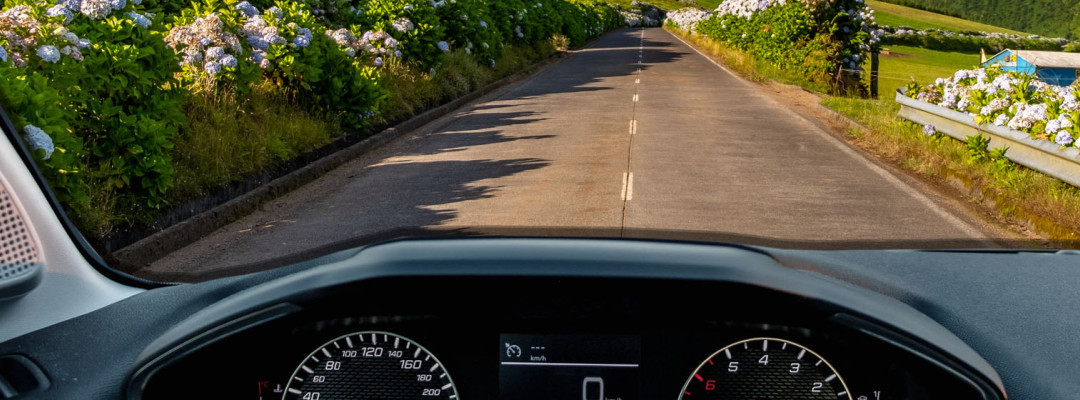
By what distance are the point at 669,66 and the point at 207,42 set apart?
27612mm

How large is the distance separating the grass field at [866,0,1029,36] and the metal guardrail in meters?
118

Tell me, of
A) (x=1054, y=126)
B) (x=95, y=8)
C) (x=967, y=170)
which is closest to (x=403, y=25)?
(x=95, y=8)

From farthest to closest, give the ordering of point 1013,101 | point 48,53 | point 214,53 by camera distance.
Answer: point 214,53
point 1013,101
point 48,53

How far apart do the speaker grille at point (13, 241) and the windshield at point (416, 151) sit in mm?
3680

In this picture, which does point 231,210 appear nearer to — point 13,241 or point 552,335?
point 13,241

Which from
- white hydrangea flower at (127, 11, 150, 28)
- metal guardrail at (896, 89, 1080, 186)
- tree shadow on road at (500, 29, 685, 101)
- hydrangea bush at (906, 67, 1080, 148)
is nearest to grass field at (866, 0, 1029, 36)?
tree shadow on road at (500, 29, 685, 101)

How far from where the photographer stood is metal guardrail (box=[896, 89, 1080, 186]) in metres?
9.38

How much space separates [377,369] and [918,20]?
152 meters

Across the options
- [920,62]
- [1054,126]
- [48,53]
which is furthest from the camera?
[920,62]

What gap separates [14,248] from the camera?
2.53m

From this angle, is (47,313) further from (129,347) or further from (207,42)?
(207,42)

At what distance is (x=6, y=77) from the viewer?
20.4ft

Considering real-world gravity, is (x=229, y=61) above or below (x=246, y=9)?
below

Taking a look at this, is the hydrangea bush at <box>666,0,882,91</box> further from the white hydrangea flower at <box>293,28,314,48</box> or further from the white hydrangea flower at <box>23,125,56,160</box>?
the white hydrangea flower at <box>23,125,56,160</box>
